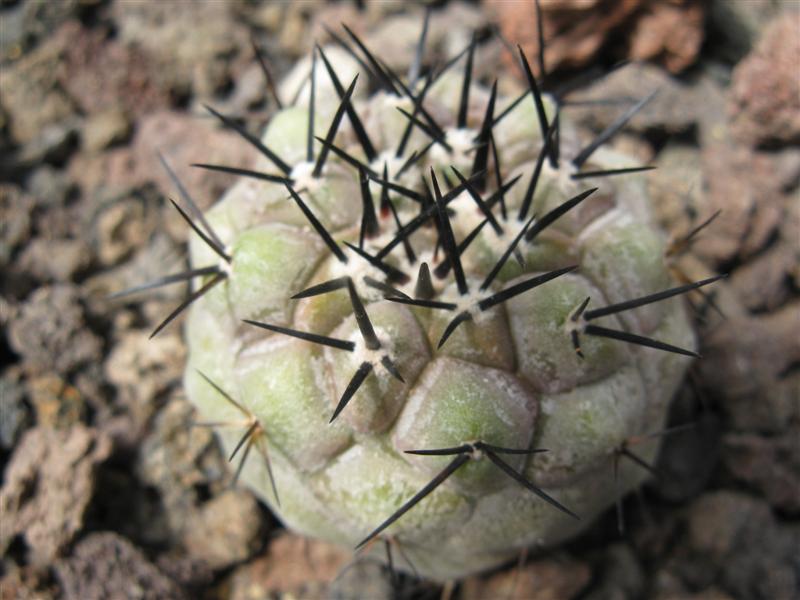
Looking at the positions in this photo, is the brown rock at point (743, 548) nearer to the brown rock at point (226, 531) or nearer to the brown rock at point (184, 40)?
the brown rock at point (226, 531)

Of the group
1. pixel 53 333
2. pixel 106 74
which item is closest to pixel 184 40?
pixel 106 74

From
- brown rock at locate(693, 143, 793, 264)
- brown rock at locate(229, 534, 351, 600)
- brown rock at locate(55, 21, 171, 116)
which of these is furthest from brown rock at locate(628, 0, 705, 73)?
brown rock at locate(229, 534, 351, 600)

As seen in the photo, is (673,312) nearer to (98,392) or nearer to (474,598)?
(474,598)

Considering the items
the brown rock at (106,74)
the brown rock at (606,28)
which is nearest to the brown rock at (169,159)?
the brown rock at (106,74)

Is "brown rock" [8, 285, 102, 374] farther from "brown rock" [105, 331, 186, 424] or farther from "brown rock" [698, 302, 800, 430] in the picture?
"brown rock" [698, 302, 800, 430]

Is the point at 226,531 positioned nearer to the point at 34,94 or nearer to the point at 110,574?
the point at 110,574

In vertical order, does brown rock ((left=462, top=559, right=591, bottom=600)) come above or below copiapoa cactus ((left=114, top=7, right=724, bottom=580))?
below
